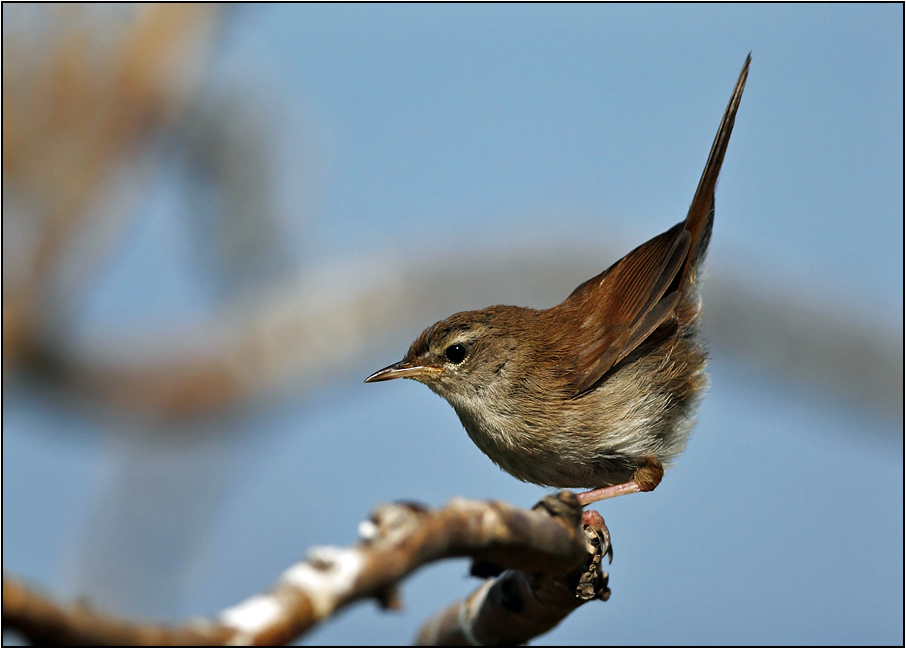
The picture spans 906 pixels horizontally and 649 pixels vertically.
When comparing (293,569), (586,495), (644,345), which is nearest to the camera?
(293,569)

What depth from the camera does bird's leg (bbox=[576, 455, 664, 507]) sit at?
3.43 m

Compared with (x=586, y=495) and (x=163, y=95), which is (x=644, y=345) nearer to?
(x=586, y=495)

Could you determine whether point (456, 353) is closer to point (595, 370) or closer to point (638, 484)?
point (595, 370)

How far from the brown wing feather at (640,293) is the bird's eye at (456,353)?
46 centimetres

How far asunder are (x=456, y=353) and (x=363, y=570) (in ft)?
8.12

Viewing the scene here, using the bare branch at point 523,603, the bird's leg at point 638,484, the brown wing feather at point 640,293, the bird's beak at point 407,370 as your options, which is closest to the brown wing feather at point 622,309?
the brown wing feather at point 640,293

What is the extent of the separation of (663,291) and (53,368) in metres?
9.66

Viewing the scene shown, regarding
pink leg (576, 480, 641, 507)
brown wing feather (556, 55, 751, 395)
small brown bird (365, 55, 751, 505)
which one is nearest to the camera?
pink leg (576, 480, 641, 507)

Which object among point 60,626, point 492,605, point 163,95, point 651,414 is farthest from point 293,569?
point 163,95

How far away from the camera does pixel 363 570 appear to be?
135 cm

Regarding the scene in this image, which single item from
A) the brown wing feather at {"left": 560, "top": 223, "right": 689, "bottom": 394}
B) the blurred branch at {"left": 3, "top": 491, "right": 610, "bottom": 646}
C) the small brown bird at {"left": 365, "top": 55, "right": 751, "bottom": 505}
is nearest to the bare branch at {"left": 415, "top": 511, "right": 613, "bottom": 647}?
the blurred branch at {"left": 3, "top": 491, "right": 610, "bottom": 646}

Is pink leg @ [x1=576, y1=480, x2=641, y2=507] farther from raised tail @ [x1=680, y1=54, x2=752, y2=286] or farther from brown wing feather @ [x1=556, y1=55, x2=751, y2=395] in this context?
raised tail @ [x1=680, y1=54, x2=752, y2=286]

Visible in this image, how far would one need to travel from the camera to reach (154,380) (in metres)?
11.9

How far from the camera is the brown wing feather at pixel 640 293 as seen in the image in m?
3.71
